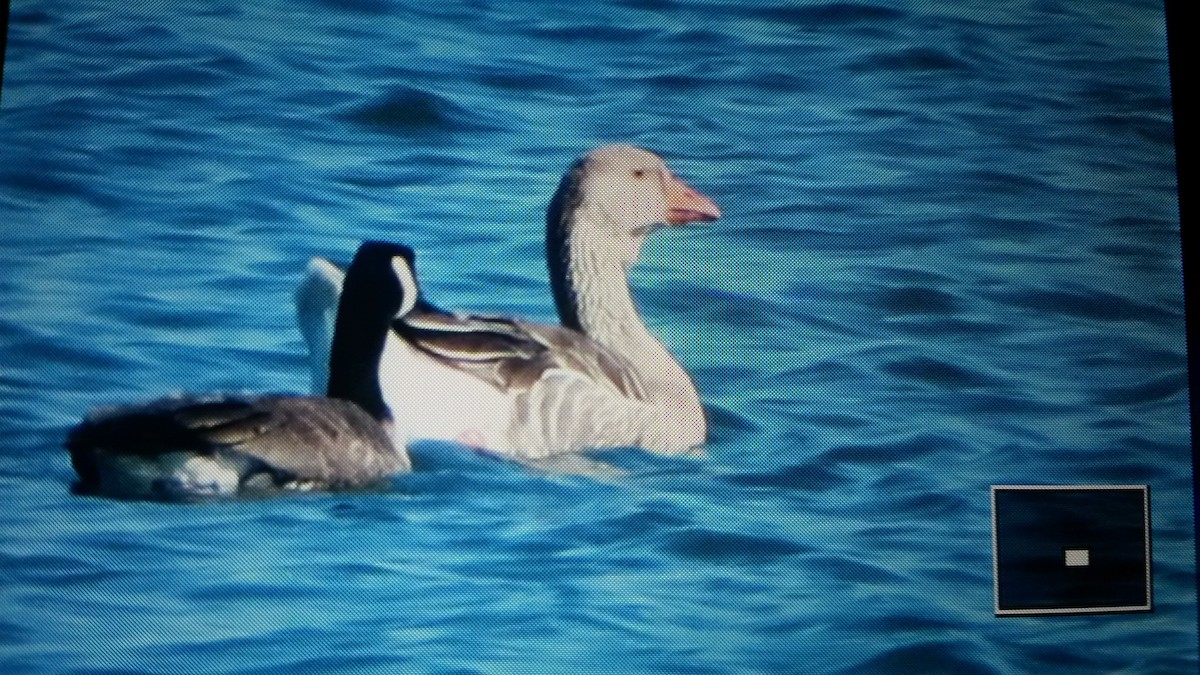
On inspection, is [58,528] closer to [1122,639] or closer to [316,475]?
[316,475]

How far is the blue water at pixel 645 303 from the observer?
304cm

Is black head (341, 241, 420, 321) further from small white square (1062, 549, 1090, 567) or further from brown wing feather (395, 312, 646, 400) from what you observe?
small white square (1062, 549, 1090, 567)

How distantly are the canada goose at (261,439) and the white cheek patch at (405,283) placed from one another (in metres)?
0.02

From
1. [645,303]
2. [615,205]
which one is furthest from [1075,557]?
[615,205]

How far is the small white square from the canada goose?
1.26 meters

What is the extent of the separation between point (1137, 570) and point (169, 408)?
1.81m

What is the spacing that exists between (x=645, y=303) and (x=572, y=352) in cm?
18

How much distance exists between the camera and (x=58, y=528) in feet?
9.80

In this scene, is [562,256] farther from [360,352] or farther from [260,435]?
Answer: [260,435]

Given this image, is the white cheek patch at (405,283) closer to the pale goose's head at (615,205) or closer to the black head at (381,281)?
the black head at (381,281)


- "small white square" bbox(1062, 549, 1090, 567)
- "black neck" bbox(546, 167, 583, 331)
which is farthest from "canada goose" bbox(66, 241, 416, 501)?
"small white square" bbox(1062, 549, 1090, 567)

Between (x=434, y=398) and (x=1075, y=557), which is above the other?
(x=434, y=398)

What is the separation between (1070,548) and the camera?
3.41m

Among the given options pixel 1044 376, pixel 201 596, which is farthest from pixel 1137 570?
pixel 201 596
